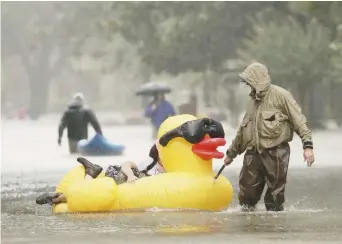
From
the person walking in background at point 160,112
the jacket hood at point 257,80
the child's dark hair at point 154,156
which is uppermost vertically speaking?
the person walking in background at point 160,112

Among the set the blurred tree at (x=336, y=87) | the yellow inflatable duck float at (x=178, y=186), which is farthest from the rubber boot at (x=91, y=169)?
the blurred tree at (x=336, y=87)

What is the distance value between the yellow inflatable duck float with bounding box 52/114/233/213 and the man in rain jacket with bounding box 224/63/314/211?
31 centimetres

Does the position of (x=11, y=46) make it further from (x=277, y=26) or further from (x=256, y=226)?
(x=256, y=226)

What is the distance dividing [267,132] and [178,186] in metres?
1.09

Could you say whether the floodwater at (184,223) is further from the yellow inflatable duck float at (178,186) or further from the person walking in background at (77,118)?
the person walking in background at (77,118)

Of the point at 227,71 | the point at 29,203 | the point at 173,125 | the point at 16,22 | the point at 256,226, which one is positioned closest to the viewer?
the point at 256,226

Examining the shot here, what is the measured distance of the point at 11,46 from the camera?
288ft

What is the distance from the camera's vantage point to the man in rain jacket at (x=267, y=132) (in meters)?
11.7

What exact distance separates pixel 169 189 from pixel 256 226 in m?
1.67

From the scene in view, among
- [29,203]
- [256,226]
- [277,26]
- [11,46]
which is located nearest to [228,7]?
[277,26]

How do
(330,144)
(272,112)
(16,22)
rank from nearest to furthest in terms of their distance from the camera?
(272,112) < (330,144) < (16,22)

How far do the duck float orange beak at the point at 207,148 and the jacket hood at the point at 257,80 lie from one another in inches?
24.8

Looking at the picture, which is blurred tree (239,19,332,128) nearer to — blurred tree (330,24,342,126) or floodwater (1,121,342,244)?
blurred tree (330,24,342,126)

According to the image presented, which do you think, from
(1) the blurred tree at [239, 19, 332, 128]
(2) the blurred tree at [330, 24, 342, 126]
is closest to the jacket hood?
(2) the blurred tree at [330, 24, 342, 126]
